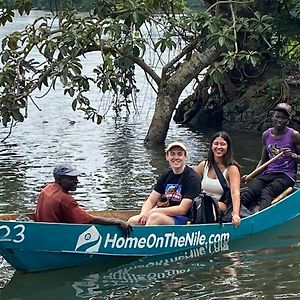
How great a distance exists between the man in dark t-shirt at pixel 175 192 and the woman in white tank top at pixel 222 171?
1.58 feet

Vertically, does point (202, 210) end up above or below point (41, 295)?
above

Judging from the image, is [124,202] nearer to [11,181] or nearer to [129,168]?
[11,181]

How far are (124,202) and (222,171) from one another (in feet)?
9.04

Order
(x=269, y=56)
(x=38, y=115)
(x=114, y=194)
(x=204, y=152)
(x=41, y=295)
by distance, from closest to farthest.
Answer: (x=41, y=295), (x=114, y=194), (x=204, y=152), (x=269, y=56), (x=38, y=115)

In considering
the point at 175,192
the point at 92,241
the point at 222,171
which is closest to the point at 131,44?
the point at 222,171

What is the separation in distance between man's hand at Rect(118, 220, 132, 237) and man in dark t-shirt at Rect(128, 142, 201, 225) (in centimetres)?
53

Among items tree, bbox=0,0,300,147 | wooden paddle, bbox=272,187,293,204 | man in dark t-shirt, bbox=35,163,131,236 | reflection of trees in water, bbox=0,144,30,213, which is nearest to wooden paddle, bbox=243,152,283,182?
wooden paddle, bbox=272,187,293,204

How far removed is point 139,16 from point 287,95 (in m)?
6.58

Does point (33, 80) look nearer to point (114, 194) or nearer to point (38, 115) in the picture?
point (114, 194)

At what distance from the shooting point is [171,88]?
1709cm

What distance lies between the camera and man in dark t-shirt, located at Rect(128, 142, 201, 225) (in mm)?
9164

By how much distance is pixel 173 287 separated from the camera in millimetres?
8234

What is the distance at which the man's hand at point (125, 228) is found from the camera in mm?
8547

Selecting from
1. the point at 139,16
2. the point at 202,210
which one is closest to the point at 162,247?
the point at 202,210
